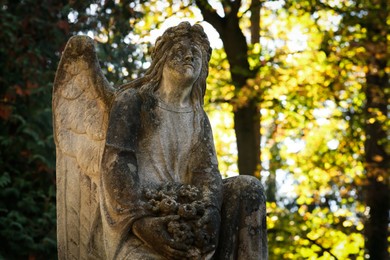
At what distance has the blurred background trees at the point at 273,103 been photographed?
505 inches

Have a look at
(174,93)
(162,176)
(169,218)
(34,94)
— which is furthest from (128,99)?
(34,94)

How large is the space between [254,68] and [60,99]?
7.35 meters

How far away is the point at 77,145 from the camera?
7.32 meters

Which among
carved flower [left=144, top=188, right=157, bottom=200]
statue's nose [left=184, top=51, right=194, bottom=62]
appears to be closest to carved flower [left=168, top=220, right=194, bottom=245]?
carved flower [left=144, top=188, right=157, bottom=200]

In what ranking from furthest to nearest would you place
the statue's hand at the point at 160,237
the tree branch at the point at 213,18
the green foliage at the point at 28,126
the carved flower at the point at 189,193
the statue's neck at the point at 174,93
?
the tree branch at the point at 213,18
the green foliage at the point at 28,126
the statue's neck at the point at 174,93
the carved flower at the point at 189,193
the statue's hand at the point at 160,237

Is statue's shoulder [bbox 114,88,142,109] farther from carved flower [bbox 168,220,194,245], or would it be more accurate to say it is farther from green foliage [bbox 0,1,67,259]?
green foliage [bbox 0,1,67,259]

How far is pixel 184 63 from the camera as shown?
706cm

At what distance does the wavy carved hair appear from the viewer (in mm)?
7148

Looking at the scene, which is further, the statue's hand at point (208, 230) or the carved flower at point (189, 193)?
the carved flower at point (189, 193)

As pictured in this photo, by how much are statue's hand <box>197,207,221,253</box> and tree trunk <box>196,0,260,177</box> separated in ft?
24.2

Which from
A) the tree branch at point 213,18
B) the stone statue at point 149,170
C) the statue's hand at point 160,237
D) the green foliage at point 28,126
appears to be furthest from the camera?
the tree branch at point 213,18

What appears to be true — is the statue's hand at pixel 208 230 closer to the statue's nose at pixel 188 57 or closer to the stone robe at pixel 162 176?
the stone robe at pixel 162 176

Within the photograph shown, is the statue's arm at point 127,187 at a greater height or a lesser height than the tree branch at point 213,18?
lesser

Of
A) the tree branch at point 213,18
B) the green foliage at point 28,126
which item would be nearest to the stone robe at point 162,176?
the green foliage at point 28,126
